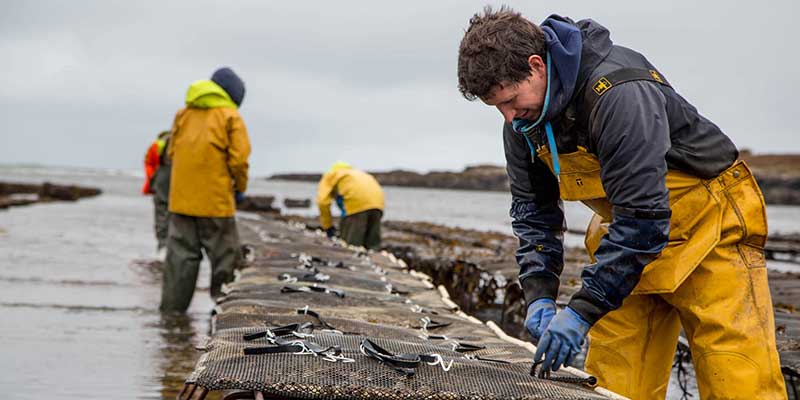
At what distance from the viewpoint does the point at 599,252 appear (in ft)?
9.32

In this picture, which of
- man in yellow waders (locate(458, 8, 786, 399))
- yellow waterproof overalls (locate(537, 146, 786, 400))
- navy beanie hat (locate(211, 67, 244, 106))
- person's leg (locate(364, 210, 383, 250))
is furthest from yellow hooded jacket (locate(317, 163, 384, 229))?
yellow waterproof overalls (locate(537, 146, 786, 400))

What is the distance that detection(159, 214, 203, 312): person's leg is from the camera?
8070 millimetres

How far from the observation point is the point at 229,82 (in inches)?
324

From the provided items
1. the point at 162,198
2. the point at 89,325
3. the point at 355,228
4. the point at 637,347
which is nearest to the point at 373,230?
the point at 355,228

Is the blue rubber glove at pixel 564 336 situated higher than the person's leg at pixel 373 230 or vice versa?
the blue rubber glove at pixel 564 336

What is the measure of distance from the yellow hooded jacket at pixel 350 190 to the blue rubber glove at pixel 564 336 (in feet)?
27.9

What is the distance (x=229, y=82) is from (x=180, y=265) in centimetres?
168

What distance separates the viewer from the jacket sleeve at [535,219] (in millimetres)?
3350

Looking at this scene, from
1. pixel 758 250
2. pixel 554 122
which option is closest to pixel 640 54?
pixel 554 122

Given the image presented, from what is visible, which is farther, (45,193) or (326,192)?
(45,193)

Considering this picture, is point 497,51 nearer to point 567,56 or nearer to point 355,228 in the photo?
point 567,56

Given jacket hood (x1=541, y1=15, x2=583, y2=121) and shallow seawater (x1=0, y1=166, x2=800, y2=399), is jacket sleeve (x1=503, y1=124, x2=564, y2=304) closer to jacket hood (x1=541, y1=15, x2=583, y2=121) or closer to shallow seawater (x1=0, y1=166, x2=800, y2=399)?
jacket hood (x1=541, y1=15, x2=583, y2=121)

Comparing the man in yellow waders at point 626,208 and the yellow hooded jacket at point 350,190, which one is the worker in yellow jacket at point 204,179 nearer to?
the yellow hooded jacket at point 350,190

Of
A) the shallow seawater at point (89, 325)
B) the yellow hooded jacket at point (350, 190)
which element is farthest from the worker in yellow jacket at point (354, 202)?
the shallow seawater at point (89, 325)
